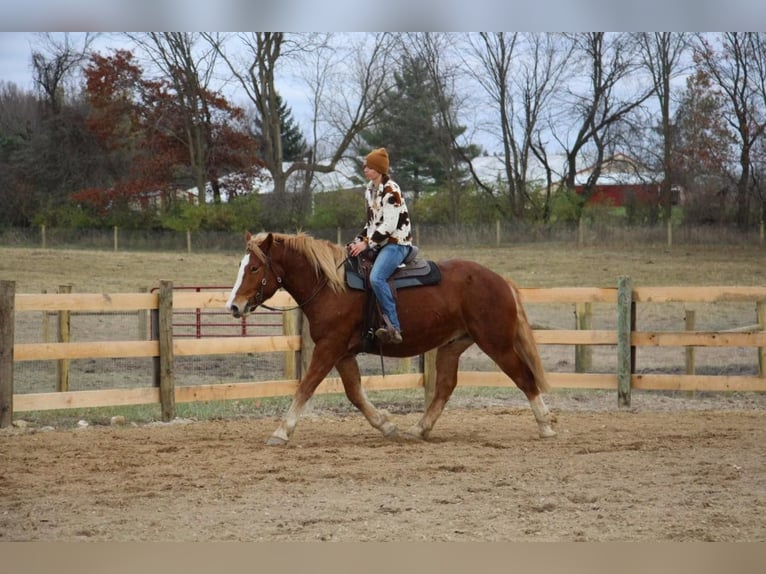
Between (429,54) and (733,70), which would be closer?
(733,70)

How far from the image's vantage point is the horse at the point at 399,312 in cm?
559

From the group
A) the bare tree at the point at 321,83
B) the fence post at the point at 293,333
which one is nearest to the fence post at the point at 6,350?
the fence post at the point at 293,333

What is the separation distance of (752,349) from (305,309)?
4764 mm

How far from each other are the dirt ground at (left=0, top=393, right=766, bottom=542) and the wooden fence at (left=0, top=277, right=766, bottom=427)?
0.24m

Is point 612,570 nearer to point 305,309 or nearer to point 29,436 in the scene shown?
point 305,309

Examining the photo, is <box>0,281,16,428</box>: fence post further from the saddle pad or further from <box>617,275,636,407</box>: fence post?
<box>617,275,636,407</box>: fence post

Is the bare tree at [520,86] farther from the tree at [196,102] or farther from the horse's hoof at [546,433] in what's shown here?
the horse's hoof at [546,433]

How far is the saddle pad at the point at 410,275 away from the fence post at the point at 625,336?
6.71 feet

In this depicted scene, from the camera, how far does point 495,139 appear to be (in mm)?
9938

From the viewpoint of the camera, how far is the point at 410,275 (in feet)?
18.8

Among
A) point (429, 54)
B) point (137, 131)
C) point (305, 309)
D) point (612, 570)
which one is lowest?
point (612, 570)

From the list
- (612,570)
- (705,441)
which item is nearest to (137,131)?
(705,441)

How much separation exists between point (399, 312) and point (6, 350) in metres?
2.38

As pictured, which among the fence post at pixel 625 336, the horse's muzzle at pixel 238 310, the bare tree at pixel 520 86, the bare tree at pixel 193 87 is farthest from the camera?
the bare tree at pixel 520 86
